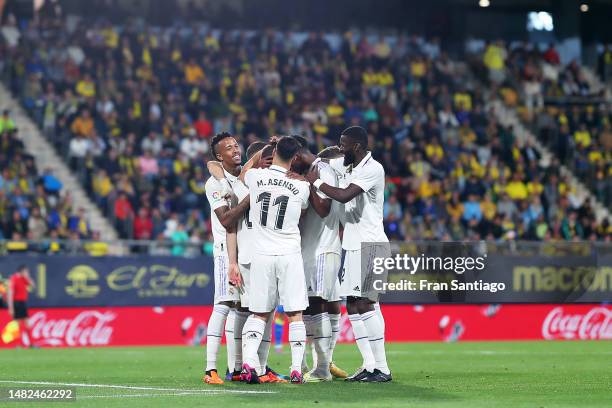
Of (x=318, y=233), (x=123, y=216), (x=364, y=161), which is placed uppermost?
(x=364, y=161)

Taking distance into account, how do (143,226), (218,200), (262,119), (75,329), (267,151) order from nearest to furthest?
(218,200), (267,151), (75,329), (143,226), (262,119)

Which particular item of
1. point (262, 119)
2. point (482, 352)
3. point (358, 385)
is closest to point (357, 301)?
point (358, 385)

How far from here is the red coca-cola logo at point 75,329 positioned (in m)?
25.2

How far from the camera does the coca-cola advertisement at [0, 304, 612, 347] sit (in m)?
25.5

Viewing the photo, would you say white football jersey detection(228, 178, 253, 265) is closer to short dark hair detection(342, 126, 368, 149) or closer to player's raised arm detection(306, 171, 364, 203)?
player's raised arm detection(306, 171, 364, 203)

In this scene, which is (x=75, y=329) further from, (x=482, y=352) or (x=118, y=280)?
(x=482, y=352)

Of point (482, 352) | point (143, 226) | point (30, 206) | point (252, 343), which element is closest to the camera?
point (252, 343)

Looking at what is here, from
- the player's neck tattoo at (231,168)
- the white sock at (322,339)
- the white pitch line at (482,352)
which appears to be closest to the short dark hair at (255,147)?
the player's neck tattoo at (231,168)

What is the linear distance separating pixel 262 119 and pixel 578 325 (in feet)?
32.3

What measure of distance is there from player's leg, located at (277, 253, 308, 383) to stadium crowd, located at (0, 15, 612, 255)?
13875 mm

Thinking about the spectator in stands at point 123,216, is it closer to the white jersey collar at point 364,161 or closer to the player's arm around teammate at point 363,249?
the player's arm around teammate at point 363,249

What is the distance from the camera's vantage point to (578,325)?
27.5 metres

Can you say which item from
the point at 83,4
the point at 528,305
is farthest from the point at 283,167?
the point at 83,4

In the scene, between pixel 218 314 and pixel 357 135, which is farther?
pixel 357 135
